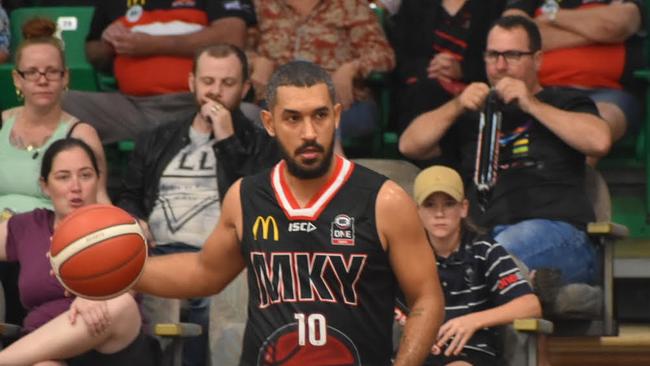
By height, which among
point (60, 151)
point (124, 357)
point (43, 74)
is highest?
point (43, 74)

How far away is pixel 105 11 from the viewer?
8.69 metres

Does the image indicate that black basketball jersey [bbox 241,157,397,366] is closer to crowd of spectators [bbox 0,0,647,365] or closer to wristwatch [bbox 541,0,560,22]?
crowd of spectators [bbox 0,0,647,365]

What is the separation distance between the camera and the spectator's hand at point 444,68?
786 cm

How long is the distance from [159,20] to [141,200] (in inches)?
54.8

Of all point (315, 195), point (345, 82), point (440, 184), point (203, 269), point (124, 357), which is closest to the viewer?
point (315, 195)

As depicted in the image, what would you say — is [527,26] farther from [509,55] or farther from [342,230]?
[342,230]

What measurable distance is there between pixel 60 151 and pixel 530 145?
2.16 m

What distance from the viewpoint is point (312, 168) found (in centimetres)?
515

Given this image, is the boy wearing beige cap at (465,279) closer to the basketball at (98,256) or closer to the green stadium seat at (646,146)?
the basketball at (98,256)

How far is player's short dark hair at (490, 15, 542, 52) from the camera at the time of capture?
7.16 m

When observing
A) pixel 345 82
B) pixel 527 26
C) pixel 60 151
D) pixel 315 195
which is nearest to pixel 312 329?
pixel 315 195

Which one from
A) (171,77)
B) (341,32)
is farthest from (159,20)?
(341,32)

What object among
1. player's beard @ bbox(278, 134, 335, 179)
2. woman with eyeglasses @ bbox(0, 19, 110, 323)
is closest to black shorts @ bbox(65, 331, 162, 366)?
woman with eyeglasses @ bbox(0, 19, 110, 323)

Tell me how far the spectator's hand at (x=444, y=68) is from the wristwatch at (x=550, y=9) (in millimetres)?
534
